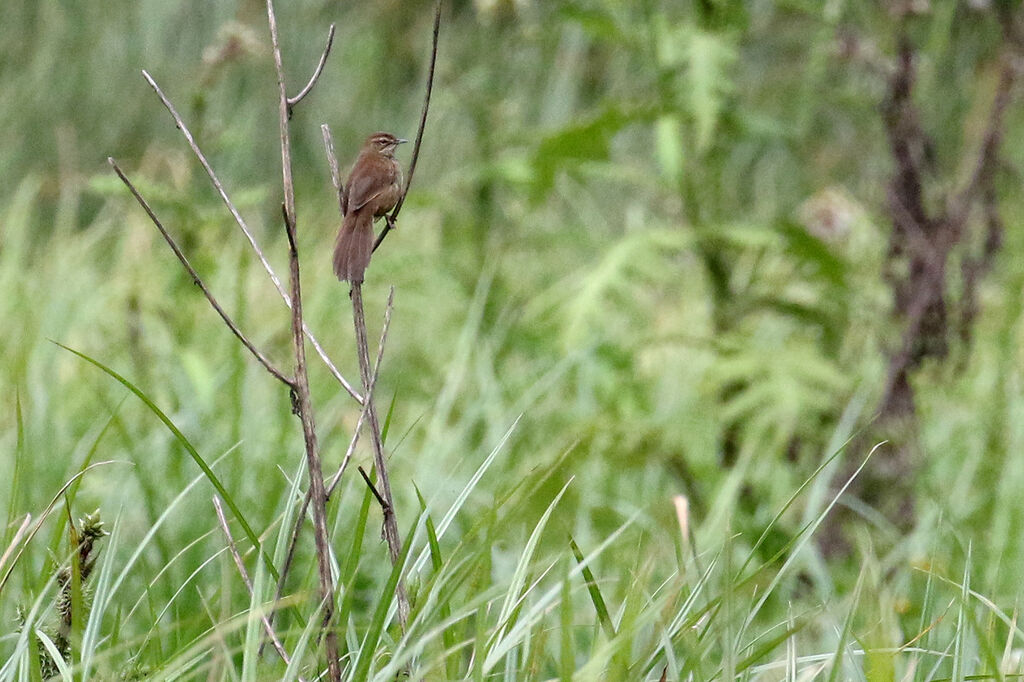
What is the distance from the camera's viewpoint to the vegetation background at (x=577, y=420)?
1.07 m

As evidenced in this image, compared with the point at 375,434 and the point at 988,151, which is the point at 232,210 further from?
the point at 988,151

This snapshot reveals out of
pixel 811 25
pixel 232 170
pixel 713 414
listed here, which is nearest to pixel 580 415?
pixel 713 414

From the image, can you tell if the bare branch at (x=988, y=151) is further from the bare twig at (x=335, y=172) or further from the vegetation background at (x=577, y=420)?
the bare twig at (x=335, y=172)

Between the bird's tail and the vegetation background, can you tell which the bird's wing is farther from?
the vegetation background

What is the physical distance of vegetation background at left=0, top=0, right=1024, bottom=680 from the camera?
107cm

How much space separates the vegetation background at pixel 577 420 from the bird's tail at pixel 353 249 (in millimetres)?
151

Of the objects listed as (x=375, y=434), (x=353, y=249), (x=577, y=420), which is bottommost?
(x=577, y=420)

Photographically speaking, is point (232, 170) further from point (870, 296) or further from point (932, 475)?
point (932, 475)

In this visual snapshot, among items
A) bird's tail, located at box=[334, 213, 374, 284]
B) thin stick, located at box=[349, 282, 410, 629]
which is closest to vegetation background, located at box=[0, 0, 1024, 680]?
thin stick, located at box=[349, 282, 410, 629]

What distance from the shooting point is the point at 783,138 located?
7.41ft

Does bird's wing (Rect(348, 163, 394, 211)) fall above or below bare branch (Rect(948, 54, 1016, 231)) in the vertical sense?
above

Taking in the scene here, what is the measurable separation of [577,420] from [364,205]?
1.45 metres

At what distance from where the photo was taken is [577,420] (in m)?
2.40

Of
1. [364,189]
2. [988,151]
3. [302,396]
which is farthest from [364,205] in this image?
[988,151]
